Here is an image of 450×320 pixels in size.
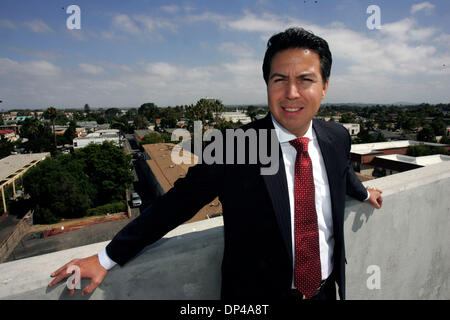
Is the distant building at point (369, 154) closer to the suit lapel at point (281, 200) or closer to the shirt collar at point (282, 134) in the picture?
the shirt collar at point (282, 134)

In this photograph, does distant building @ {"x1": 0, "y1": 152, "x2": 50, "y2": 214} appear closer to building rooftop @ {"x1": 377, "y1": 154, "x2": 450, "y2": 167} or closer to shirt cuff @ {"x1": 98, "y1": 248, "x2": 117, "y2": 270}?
shirt cuff @ {"x1": 98, "y1": 248, "x2": 117, "y2": 270}

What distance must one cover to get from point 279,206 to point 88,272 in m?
0.90

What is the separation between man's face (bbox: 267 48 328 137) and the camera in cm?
136

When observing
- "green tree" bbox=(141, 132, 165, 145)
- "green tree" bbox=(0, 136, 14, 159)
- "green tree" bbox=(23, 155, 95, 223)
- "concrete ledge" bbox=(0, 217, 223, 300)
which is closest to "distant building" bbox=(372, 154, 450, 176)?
"concrete ledge" bbox=(0, 217, 223, 300)

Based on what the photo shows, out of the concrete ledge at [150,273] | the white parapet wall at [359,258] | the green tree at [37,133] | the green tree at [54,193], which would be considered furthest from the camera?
the green tree at [37,133]

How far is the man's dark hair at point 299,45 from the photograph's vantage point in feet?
4.44

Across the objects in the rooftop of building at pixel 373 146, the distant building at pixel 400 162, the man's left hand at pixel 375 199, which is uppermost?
the man's left hand at pixel 375 199

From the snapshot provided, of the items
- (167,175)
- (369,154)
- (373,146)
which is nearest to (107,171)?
(167,175)

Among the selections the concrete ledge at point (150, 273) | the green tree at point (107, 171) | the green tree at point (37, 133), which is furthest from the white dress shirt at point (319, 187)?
the green tree at point (37, 133)

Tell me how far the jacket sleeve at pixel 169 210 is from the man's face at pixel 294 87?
470 millimetres

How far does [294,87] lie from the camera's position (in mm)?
1355

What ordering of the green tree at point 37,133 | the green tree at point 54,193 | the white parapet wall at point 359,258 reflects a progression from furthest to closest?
the green tree at point 37,133 < the green tree at point 54,193 < the white parapet wall at point 359,258

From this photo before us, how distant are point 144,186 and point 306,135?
100 ft

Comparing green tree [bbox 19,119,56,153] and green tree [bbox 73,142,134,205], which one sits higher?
green tree [bbox 19,119,56,153]
